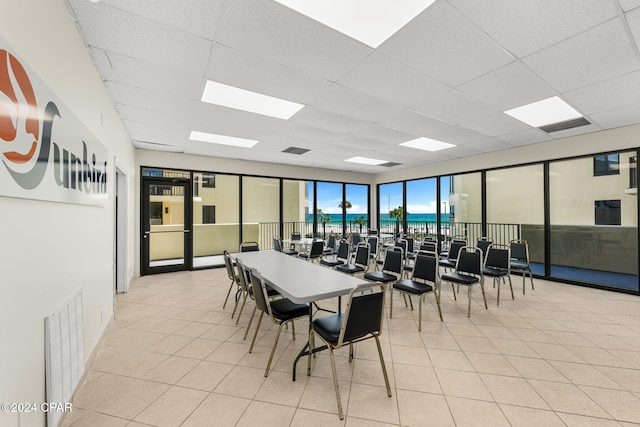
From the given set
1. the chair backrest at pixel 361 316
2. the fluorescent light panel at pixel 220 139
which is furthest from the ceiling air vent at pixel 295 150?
the chair backrest at pixel 361 316

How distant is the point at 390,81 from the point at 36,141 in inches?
118

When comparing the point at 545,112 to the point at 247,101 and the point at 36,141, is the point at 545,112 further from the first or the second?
the point at 36,141

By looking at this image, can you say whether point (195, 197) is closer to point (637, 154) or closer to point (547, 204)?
point (547, 204)

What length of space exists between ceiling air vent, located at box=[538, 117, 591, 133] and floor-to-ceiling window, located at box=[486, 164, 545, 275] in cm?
126

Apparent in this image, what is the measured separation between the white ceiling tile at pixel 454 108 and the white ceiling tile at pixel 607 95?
914 mm

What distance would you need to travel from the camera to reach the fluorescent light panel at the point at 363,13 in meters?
1.87

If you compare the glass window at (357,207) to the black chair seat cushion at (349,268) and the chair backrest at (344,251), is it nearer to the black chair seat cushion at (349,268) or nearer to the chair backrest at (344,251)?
the chair backrest at (344,251)

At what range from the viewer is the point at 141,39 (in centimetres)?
224

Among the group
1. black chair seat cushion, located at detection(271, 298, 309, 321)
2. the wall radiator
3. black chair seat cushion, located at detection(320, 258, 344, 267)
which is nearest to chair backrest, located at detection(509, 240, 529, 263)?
black chair seat cushion, located at detection(320, 258, 344, 267)

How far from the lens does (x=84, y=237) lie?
2266mm

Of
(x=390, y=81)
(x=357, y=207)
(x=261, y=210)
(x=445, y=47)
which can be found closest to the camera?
(x=445, y=47)

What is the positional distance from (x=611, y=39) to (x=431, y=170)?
5305 mm

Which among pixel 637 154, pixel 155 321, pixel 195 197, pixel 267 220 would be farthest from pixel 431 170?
pixel 155 321

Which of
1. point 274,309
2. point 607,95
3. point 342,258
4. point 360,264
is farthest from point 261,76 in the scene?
point 607,95
